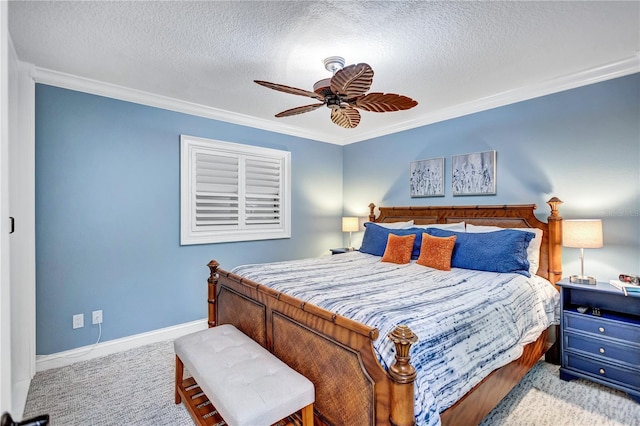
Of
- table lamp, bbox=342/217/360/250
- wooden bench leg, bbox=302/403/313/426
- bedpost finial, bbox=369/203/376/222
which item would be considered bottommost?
wooden bench leg, bbox=302/403/313/426

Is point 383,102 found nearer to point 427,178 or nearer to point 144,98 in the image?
point 427,178

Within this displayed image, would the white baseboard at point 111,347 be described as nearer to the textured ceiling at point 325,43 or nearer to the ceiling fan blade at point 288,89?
the textured ceiling at point 325,43

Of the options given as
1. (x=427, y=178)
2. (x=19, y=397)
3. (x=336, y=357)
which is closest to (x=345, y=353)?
(x=336, y=357)

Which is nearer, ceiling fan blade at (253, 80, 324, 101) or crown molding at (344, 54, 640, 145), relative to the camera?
ceiling fan blade at (253, 80, 324, 101)

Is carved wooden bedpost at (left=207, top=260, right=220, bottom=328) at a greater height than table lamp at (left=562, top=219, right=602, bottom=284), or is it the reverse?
table lamp at (left=562, top=219, right=602, bottom=284)

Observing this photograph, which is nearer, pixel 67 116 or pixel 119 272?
pixel 67 116

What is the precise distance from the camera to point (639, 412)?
7.09ft

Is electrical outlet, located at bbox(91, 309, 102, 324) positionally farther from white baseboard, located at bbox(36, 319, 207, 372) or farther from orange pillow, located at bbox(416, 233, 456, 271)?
orange pillow, located at bbox(416, 233, 456, 271)

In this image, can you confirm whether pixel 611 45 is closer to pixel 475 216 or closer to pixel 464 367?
pixel 475 216

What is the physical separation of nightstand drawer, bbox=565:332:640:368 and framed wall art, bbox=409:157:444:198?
1.94m

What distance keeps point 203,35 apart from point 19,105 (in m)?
1.70

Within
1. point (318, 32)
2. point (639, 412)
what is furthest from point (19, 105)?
point (639, 412)

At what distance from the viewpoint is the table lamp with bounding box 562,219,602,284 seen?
2.53 m

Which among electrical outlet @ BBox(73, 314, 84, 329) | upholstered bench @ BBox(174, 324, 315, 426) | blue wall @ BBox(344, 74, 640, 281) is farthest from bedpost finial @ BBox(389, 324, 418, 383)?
electrical outlet @ BBox(73, 314, 84, 329)
